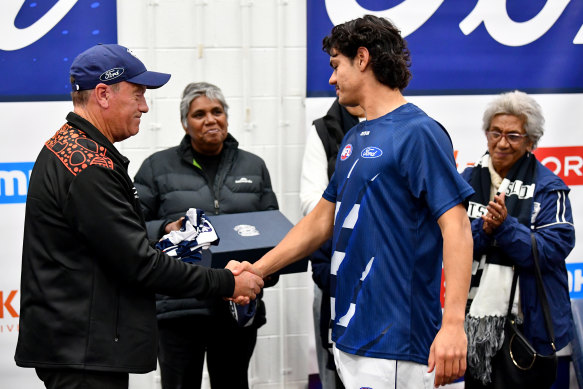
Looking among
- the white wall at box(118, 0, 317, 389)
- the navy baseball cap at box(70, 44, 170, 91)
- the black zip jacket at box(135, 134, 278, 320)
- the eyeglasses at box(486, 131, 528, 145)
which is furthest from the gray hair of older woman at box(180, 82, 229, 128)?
the eyeglasses at box(486, 131, 528, 145)

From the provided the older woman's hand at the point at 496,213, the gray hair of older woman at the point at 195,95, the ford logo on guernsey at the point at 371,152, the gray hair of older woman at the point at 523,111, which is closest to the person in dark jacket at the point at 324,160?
the gray hair of older woman at the point at 195,95

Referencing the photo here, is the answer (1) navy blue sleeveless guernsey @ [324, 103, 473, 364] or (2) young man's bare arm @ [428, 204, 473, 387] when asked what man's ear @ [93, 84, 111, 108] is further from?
(2) young man's bare arm @ [428, 204, 473, 387]

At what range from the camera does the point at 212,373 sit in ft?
10.9

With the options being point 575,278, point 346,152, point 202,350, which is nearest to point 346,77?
point 346,152

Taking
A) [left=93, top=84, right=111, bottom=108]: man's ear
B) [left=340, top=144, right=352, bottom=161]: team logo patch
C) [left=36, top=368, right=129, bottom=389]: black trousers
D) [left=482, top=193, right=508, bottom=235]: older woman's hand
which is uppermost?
[left=93, top=84, right=111, bottom=108]: man's ear

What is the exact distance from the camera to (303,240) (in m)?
2.60

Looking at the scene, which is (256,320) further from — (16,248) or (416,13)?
(416,13)

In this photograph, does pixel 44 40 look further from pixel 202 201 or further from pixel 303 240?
pixel 303 240

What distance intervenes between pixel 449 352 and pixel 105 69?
1333 mm

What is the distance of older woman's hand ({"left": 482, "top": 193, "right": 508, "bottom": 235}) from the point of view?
9.71 ft

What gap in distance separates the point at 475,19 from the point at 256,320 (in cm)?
212

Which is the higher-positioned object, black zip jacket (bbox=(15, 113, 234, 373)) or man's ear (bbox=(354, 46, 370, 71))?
man's ear (bbox=(354, 46, 370, 71))

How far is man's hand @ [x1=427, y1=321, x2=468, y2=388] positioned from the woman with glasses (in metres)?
1.07

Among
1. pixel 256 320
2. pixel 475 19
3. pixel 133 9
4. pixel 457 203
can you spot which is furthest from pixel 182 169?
pixel 475 19
